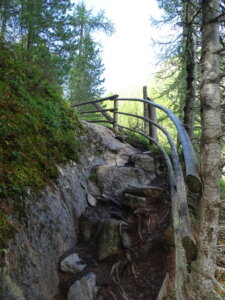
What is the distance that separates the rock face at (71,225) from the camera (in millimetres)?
2213

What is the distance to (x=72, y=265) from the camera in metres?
2.76

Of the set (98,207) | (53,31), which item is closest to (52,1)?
(53,31)

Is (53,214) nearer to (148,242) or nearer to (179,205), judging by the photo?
(148,242)

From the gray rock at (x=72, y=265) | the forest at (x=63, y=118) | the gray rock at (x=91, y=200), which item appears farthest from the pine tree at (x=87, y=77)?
the gray rock at (x=72, y=265)

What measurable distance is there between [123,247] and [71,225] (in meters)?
0.87

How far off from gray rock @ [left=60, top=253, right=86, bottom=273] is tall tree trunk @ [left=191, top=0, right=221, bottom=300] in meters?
1.57

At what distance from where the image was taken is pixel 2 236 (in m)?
2.11

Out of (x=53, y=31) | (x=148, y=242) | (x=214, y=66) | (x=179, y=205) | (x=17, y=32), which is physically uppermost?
(x=53, y=31)

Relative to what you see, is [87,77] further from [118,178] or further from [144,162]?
[118,178]

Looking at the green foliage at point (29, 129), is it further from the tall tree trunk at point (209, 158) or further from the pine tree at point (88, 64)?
the pine tree at point (88, 64)

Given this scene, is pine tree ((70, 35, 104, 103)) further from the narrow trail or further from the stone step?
the narrow trail

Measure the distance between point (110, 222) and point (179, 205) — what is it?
1.61 meters

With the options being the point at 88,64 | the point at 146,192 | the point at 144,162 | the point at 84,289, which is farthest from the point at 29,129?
the point at 88,64

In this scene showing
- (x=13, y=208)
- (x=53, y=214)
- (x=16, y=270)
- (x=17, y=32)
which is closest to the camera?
(x=16, y=270)
